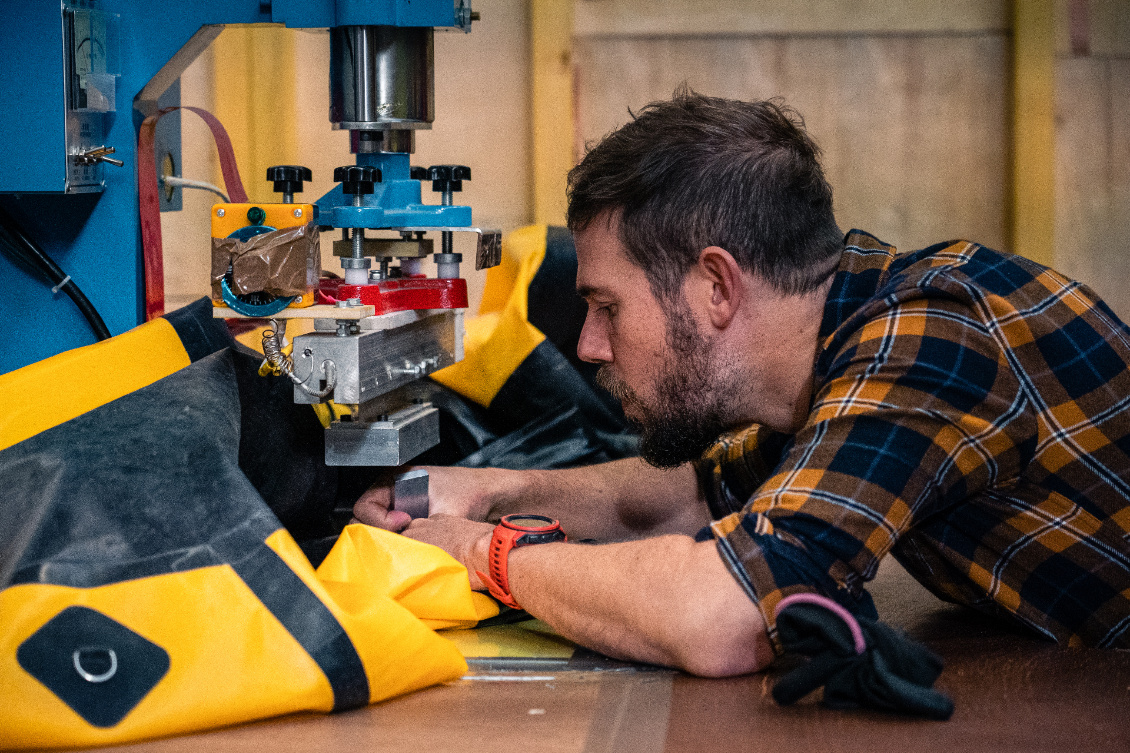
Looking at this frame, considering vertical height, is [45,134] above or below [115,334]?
above

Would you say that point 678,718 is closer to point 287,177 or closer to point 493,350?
point 287,177

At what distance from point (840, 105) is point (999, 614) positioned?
2.25 meters

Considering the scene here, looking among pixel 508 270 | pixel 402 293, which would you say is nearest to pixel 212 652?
pixel 402 293

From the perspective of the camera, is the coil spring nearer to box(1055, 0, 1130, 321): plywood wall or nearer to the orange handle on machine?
the orange handle on machine

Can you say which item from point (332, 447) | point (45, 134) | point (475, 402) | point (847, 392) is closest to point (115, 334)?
point (45, 134)

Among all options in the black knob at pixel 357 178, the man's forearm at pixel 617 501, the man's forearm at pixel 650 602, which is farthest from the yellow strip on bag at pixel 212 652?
the man's forearm at pixel 617 501

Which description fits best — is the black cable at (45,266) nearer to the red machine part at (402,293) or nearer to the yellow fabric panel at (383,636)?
the red machine part at (402,293)

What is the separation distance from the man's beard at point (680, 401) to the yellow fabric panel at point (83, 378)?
0.47 m

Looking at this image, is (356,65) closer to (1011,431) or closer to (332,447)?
(332,447)

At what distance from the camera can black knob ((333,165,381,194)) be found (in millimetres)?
1069

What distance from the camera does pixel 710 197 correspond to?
1.12 meters

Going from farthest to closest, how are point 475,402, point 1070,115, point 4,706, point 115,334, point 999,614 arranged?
point 1070,115 → point 475,402 → point 115,334 → point 999,614 → point 4,706

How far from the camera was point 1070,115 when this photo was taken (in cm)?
300

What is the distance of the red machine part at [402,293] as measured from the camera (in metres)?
1.06
